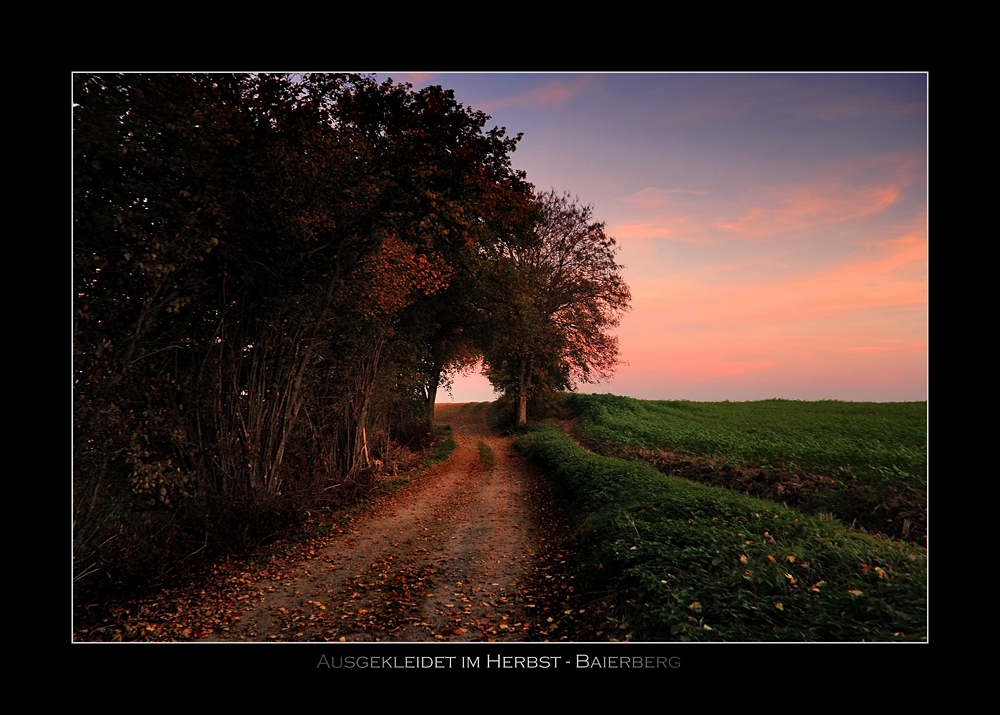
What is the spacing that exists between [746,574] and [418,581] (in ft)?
13.1

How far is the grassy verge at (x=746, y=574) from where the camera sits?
3.51m

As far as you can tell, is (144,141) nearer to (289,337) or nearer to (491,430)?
(289,337)

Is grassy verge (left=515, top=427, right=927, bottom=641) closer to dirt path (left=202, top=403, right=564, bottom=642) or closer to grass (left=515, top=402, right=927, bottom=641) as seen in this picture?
grass (left=515, top=402, right=927, bottom=641)

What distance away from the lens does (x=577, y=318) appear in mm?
24391

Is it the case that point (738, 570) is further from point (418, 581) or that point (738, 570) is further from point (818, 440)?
point (818, 440)

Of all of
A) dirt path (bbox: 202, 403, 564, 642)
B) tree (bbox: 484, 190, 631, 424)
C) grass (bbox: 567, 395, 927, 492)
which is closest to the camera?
dirt path (bbox: 202, 403, 564, 642)

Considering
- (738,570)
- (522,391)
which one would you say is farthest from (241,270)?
(522,391)

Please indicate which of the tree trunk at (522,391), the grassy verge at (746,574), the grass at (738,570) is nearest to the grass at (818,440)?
the grass at (738,570)

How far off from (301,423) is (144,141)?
20.9 ft

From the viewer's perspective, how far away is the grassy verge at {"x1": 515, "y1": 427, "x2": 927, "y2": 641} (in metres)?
3.51

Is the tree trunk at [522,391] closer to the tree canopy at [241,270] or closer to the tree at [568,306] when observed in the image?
the tree at [568,306]

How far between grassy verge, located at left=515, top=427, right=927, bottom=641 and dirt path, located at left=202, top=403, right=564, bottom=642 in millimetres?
1223

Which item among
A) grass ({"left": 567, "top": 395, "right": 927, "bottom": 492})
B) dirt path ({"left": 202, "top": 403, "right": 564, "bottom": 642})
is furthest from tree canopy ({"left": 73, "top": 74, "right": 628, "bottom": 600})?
grass ({"left": 567, "top": 395, "right": 927, "bottom": 492})
